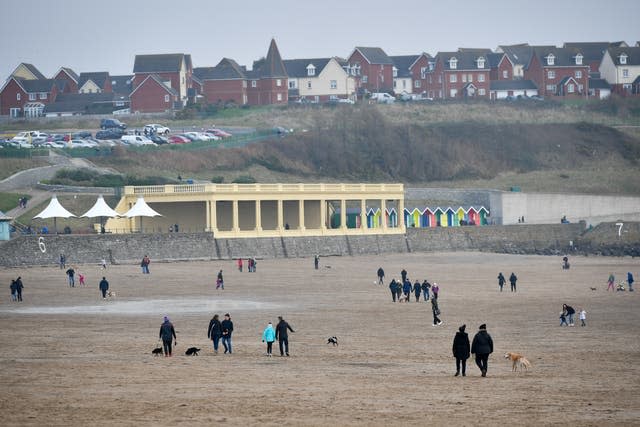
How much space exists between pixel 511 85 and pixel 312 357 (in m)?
116

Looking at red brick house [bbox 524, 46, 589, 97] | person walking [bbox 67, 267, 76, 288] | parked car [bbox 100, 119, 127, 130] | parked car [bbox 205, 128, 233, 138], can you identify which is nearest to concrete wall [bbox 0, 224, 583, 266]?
person walking [bbox 67, 267, 76, 288]

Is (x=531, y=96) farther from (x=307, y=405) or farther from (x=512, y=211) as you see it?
(x=307, y=405)

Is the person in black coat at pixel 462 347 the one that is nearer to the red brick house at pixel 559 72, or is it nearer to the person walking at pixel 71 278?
the person walking at pixel 71 278

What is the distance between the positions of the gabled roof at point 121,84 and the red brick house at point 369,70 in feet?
85.8

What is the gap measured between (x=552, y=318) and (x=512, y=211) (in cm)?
4698

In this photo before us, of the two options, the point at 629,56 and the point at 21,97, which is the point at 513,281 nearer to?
the point at 21,97

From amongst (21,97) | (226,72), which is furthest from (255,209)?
(21,97)

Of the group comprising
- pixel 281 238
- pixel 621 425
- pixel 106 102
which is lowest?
pixel 621 425

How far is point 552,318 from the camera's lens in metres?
40.1

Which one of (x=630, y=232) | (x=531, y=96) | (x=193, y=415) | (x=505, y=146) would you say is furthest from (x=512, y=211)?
(x=193, y=415)

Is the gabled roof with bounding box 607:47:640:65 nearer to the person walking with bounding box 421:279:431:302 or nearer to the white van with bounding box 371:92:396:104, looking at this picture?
the white van with bounding box 371:92:396:104

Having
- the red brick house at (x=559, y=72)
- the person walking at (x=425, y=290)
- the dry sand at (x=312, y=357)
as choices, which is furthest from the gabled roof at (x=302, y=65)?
the person walking at (x=425, y=290)

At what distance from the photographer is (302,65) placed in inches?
5541

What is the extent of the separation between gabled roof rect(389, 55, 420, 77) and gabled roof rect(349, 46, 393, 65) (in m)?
1.89
